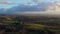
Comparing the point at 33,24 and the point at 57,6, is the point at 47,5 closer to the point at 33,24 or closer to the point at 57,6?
the point at 57,6

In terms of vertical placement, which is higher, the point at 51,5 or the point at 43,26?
the point at 51,5

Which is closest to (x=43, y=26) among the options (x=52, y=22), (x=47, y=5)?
(x=52, y=22)

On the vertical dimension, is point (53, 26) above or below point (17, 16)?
below

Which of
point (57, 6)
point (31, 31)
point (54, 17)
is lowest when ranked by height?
point (31, 31)

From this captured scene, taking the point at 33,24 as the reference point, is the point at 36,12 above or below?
above

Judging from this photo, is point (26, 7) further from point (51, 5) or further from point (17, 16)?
point (51, 5)

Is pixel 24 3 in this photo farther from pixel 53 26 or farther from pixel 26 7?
pixel 53 26

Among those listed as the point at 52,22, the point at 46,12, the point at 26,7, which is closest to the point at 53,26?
the point at 52,22

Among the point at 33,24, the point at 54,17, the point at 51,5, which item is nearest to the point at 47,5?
the point at 51,5
